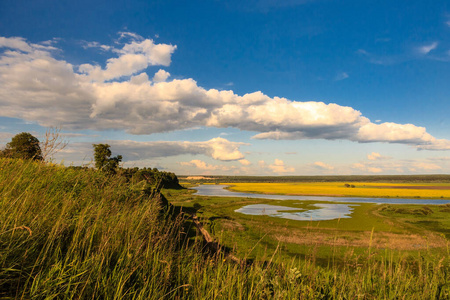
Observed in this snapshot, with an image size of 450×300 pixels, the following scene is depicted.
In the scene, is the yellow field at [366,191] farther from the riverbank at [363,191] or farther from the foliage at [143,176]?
the foliage at [143,176]

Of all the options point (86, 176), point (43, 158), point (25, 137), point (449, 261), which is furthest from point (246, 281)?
point (25, 137)

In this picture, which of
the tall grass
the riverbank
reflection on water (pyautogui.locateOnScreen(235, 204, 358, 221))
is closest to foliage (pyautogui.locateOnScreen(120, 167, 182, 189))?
the tall grass

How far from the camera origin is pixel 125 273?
138 inches

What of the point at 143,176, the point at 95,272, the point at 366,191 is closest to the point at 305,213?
the point at 143,176

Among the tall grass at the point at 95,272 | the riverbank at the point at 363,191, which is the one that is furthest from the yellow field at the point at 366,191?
the tall grass at the point at 95,272

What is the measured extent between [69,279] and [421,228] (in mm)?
46408

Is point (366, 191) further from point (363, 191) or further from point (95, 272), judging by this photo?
point (95, 272)

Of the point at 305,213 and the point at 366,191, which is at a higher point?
the point at 305,213

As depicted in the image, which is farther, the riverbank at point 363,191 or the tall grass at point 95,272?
the riverbank at point 363,191

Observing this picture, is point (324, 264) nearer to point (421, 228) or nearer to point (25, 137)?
point (421, 228)

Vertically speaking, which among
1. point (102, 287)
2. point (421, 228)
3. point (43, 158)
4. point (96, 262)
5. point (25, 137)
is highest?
point (25, 137)

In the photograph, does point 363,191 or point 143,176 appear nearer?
point 143,176

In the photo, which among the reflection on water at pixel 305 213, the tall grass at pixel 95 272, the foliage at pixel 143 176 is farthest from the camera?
the reflection on water at pixel 305 213

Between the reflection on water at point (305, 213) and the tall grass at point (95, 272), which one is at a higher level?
the tall grass at point (95, 272)
